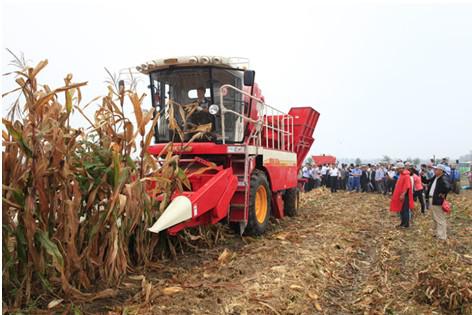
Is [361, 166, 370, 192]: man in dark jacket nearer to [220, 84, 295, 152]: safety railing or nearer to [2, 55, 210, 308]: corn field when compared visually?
[220, 84, 295, 152]: safety railing

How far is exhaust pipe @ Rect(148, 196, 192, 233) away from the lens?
4.02 metres

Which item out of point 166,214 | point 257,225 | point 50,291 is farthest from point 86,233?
point 257,225

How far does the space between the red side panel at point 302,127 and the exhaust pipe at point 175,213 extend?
18.4 ft

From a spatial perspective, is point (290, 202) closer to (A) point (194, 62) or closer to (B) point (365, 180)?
(A) point (194, 62)

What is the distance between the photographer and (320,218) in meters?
→ 8.95

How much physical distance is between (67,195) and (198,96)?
3314mm

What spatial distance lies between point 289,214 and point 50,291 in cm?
635

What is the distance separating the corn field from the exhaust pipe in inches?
9.5

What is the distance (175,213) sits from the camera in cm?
417

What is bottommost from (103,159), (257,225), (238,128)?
(257,225)

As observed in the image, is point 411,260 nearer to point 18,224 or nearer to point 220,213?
point 220,213

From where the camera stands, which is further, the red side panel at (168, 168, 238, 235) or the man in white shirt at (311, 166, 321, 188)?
the man in white shirt at (311, 166, 321, 188)

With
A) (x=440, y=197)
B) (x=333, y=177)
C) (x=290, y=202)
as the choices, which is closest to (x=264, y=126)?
(x=290, y=202)

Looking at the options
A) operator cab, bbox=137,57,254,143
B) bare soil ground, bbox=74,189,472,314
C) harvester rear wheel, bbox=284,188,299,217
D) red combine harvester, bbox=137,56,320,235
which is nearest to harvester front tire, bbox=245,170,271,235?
red combine harvester, bbox=137,56,320,235
